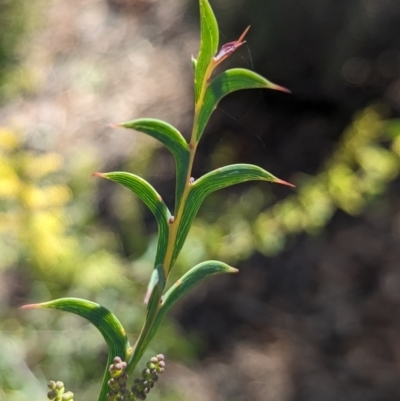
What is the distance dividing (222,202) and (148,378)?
1.76 metres

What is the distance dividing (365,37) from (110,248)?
1.31 m

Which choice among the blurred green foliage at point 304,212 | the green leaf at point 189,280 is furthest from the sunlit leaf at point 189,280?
the blurred green foliage at point 304,212

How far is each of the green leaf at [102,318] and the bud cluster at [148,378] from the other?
0.04 feet

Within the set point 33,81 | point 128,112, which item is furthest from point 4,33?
point 128,112

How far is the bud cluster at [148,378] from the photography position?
26 cm

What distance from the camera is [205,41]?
250mm

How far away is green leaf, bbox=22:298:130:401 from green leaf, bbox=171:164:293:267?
4 cm

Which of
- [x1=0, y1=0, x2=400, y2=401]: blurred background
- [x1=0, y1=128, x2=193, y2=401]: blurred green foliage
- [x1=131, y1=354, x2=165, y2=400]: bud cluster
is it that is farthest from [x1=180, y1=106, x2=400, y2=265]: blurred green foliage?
[x1=131, y1=354, x2=165, y2=400]: bud cluster

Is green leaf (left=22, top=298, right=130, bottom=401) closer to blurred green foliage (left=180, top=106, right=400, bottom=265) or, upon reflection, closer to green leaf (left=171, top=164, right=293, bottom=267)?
green leaf (left=171, top=164, right=293, bottom=267)

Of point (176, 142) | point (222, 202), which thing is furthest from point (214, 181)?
point (222, 202)

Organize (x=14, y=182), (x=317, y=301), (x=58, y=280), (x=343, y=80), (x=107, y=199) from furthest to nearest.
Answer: (x=343, y=80), (x=107, y=199), (x=317, y=301), (x=58, y=280), (x=14, y=182)

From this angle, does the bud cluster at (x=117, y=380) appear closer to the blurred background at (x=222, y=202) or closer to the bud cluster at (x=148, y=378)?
the bud cluster at (x=148, y=378)

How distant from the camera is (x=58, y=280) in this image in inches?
55.0

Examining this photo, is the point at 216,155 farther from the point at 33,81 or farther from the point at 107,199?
the point at 33,81
